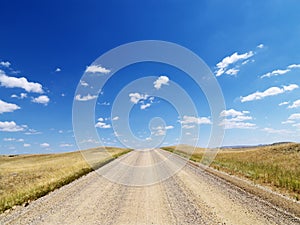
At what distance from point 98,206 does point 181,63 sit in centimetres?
2157

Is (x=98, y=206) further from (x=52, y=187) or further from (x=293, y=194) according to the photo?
(x=293, y=194)

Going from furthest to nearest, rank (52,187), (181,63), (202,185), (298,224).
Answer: (181,63) < (52,187) < (202,185) < (298,224)

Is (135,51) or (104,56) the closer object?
(104,56)

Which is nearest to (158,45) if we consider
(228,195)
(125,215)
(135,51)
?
(135,51)

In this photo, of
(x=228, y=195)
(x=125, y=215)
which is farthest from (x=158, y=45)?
(x=125, y=215)

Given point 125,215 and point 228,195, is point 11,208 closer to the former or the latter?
point 125,215

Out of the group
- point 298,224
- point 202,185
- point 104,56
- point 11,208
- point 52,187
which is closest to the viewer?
point 298,224

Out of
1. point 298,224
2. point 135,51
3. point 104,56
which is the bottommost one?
point 298,224

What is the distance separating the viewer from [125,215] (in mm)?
7875

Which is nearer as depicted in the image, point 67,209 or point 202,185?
point 67,209

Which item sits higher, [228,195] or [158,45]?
[158,45]

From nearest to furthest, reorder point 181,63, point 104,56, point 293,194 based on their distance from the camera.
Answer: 1. point 293,194
2. point 104,56
3. point 181,63

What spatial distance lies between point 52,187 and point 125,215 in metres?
7.35

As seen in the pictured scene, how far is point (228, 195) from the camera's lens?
10336 millimetres
